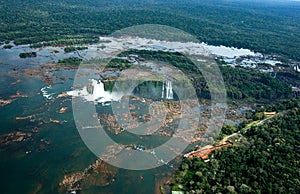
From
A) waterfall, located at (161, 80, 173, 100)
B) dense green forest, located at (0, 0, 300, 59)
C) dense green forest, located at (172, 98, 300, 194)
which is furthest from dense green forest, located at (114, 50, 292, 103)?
dense green forest, located at (0, 0, 300, 59)

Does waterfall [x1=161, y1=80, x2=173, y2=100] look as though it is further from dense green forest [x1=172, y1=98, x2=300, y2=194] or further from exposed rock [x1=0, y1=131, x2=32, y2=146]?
exposed rock [x1=0, y1=131, x2=32, y2=146]

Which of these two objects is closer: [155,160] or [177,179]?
[177,179]

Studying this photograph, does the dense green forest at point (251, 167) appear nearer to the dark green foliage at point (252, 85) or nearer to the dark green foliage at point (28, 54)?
the dark green foliage at point (252, 85)

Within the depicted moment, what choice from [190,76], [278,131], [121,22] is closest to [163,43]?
[121,22]

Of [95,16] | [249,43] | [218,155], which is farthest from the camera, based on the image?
[95,16]

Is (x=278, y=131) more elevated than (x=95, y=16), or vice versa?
(x=95, y=16)

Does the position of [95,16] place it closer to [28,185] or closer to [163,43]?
[163,43]

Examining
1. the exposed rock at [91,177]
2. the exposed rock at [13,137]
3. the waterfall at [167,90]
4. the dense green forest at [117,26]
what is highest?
the dense green forest at [117,26]

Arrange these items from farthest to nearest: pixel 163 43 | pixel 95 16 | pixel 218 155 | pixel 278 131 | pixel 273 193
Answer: pixel 95 16 < pixel 163 43 < pixel 278 131 < pixel 218 155 < pixel 273 193

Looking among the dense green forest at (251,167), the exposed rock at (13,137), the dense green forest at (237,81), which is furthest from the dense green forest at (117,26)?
the dense green forest at (251,167)
